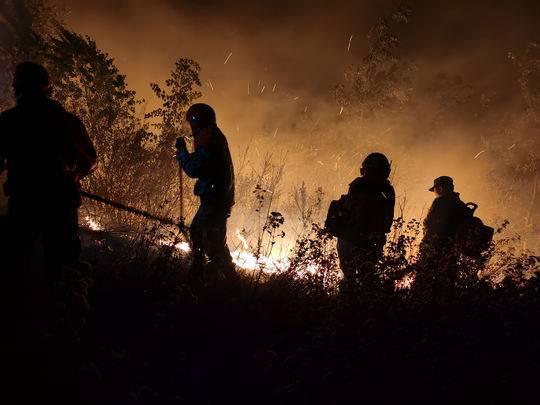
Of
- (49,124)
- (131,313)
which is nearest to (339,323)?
(131,313)

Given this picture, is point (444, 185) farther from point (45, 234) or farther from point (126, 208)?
point (45, 234)

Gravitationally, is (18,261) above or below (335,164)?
below

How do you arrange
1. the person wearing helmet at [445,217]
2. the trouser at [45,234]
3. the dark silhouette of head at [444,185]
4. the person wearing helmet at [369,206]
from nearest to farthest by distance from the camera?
the trouser at [45,234] → the person wearing helmet at [369,206] → the person wearing helmet at [445,217] → the dark silhouette of head at [444,185]

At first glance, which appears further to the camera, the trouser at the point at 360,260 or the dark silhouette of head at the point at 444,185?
the dark silhouette of head at the point at 444,185

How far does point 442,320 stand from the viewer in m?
2.95

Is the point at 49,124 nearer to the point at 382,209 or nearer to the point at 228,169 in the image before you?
the point at 228,169

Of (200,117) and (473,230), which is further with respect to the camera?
(473,230)

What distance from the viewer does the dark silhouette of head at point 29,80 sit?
2756mm

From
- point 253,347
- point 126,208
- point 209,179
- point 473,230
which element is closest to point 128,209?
point 126,208

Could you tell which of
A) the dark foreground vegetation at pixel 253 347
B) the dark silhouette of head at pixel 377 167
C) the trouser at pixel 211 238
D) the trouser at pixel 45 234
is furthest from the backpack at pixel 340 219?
the trouser at pixel 45 234

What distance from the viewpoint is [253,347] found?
2.84 metres

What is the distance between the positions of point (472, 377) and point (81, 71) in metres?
9.82

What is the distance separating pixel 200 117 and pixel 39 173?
6.10ft

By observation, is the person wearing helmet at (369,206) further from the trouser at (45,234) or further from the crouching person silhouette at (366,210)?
the trouser at (45,234)
